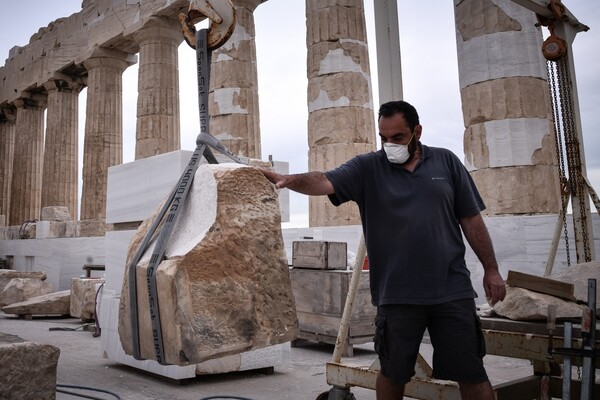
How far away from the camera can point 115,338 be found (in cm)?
550

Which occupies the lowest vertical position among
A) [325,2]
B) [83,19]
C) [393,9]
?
[393,9]

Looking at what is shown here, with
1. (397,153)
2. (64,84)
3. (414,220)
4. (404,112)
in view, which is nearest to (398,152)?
(397,153)

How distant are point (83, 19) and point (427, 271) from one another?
20.6 meters

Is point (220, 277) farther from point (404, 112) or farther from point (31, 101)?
point (31, 101)

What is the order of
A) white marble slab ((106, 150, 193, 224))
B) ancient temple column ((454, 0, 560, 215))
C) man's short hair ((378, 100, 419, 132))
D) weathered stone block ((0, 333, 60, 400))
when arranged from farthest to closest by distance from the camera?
ancient temple column ((454, 0, 560, 215))
white marble slab ((106, 150, 193, 224))
weathered stone block ((0, 333, 60, 400))
man's short hair ((378, 100, 419, 132))

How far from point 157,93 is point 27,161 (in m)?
12.0

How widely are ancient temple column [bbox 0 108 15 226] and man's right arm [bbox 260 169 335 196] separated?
2795cm

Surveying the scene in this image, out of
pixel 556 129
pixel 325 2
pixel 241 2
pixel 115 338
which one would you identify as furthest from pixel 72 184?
pixel 556 129

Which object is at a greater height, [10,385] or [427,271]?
[427,271]

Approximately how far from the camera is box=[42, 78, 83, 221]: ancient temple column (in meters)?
21.7

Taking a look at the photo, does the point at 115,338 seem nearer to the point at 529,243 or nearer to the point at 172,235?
the point at 172,235

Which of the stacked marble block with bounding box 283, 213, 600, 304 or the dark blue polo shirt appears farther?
the stacked marble block with bounding box 283, 213, 600, 304

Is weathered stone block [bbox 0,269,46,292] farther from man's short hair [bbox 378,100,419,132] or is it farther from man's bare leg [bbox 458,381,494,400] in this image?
man's bare leg [bbox 458,381,494,400]

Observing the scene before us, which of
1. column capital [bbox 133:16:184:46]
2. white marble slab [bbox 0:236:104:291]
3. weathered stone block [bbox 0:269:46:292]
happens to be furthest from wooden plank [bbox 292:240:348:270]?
column capital [bbox 133:16:184:46]
